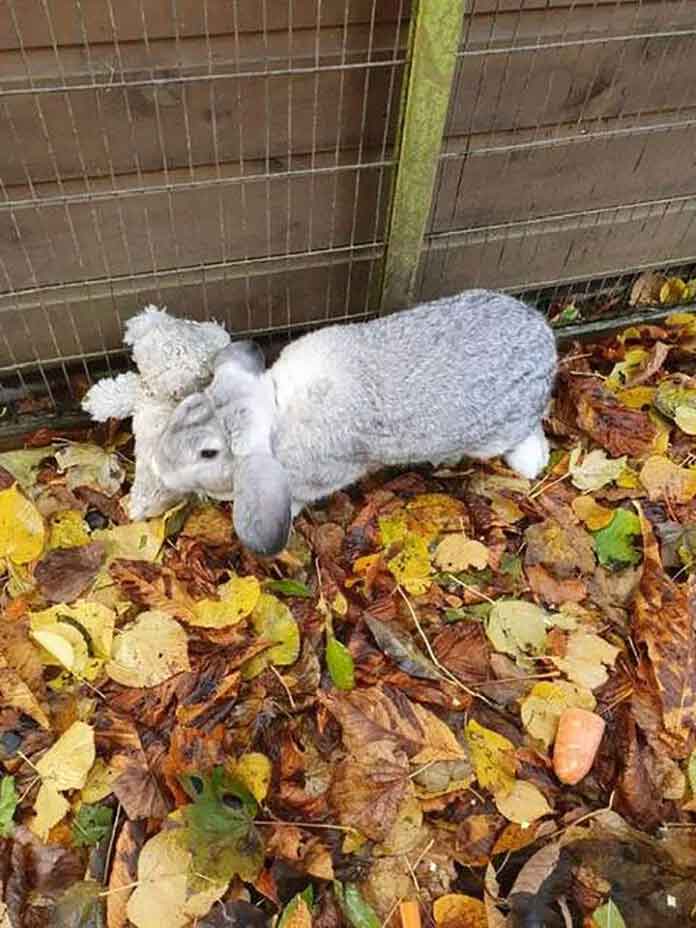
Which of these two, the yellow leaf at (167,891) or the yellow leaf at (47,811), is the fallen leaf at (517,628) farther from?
the yellow leaf at (47,811)

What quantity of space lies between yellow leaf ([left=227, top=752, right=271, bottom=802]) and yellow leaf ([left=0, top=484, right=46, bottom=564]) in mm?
919

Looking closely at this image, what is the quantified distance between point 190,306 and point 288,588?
3.54 feet

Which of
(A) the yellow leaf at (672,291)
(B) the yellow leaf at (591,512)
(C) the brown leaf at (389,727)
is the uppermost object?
(A) the yellow leaf at (672,291)

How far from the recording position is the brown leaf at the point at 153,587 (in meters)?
2.46

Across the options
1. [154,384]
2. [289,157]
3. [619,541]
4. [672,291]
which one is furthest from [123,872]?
[672,291]

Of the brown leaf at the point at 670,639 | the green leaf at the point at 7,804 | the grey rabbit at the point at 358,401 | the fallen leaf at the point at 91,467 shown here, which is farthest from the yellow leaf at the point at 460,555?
the green leaf at the point at 7,804

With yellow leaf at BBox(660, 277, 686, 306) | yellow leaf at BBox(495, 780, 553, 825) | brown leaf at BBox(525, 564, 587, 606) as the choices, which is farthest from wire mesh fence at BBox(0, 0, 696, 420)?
yellow leaf at BBox(495, 780, 553, 825)

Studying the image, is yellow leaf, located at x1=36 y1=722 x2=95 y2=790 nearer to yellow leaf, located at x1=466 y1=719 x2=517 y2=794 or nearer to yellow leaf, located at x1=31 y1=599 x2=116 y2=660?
yellow leaf, located at x1=31 y1=599 x2=116 y2=660

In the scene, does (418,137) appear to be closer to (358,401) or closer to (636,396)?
(358,401)

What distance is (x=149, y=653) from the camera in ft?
7.70

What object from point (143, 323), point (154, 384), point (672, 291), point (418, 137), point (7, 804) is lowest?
A: point (7, 804)

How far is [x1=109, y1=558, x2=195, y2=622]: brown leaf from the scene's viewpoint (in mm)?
2457

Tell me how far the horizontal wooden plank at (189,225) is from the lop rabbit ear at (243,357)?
37 centimetres

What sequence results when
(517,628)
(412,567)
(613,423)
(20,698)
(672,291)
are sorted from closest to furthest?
(20,698), (517,628), (412,567), (613,423), (672,291)
